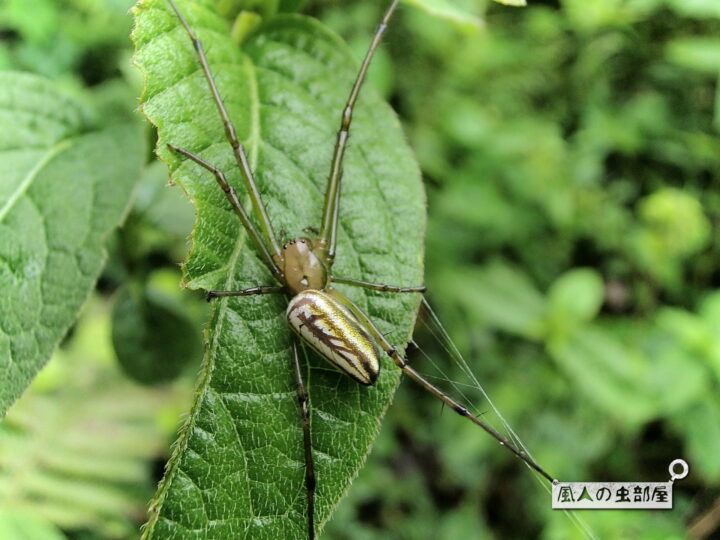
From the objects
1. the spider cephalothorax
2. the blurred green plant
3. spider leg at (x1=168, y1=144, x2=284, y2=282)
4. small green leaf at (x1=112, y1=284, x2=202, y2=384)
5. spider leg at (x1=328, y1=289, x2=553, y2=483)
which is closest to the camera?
spider leg at (x1=168, y1=144, x2=284, y2=282)

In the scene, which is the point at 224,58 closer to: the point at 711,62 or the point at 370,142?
the point at 370,142

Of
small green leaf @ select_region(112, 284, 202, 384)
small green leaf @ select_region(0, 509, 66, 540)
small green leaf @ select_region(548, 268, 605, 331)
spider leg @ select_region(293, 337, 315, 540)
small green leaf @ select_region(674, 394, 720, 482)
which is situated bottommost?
small green leaf @ select_region(674, 394, 720, 482)

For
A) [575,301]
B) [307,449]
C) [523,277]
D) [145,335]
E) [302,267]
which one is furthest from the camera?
[523,277]

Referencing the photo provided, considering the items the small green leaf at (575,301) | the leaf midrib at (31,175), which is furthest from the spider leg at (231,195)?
the small green leaf at (575,301)

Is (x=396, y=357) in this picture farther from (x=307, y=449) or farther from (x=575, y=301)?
(x=575, y=301)

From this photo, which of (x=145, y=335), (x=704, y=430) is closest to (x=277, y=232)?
(x=145, y=335)

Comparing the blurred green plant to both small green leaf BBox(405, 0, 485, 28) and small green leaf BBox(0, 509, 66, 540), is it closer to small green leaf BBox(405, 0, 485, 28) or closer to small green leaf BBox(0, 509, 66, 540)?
small green leaf BBox(0, 509, 66, 540)

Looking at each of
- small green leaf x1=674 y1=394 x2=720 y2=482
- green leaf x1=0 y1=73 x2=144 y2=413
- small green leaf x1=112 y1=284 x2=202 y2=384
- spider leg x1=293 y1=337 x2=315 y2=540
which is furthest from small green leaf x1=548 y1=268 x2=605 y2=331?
green leaf x1=0 y1=73 x2=144 y2=413
